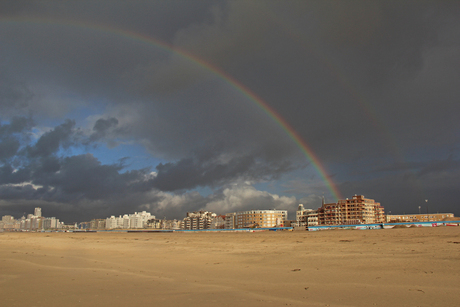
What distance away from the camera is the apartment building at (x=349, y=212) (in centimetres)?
12744

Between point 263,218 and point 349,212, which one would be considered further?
point 263,218

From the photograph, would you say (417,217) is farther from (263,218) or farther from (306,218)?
(263,218)

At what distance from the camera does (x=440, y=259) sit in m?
14.1

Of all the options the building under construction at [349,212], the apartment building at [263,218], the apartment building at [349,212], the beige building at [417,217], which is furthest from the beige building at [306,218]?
the beige building at [417,217]

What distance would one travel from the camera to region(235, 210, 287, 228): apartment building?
578ft

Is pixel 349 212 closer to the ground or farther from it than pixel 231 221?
farther from it

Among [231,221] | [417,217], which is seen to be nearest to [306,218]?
[231,221]

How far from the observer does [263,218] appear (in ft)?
585

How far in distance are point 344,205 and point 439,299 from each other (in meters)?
133

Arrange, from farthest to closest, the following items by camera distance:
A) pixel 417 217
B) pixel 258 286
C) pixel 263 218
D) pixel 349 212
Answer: pixel 263 218, pixel 417 217, pixel 349 212, pixel 258 286

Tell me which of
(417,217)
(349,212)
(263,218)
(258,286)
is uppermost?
(258,286)

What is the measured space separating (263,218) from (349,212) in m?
59.8

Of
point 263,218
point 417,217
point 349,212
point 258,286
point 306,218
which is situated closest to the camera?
point 258,286

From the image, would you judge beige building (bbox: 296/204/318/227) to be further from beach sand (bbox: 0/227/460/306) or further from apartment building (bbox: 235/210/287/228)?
beach sand (bbox: 0/227/460/306)
